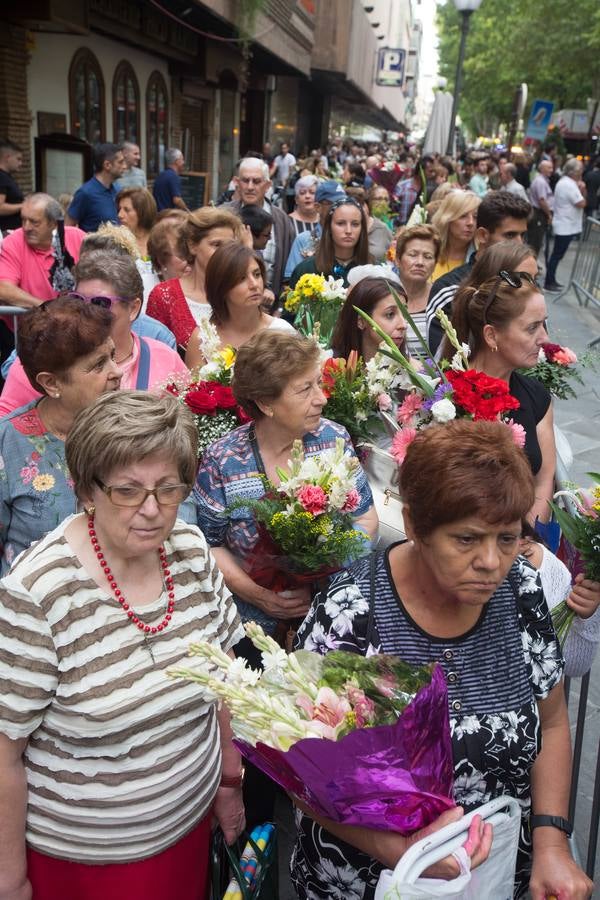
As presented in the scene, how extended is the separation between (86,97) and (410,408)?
40.9ft

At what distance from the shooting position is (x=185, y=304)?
16.7 ft

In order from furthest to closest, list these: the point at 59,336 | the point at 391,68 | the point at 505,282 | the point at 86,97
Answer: the point at 391,68, the point at 86,97, the point at 505,282, the point at 59,336

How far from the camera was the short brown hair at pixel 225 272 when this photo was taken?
4.38 m

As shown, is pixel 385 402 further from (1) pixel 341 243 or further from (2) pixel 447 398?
(1) pixel 341 243

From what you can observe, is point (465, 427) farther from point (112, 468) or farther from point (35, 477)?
point (35, 477)

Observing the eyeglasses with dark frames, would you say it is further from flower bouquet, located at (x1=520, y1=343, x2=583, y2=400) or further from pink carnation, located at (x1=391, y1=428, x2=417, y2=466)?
flower bouquet, located at (x1=520, y1=343, x2=583, y2=400)

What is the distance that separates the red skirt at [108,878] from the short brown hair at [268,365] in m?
1.50

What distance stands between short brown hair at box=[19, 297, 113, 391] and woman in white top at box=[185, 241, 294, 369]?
146 cm

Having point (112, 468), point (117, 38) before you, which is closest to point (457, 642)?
point (112, 468)

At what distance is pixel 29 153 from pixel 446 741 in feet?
39.1

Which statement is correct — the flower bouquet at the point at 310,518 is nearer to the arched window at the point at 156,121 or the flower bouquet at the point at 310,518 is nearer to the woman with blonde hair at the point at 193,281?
the woman with blonde hair at the point at 193,281

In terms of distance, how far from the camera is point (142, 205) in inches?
296

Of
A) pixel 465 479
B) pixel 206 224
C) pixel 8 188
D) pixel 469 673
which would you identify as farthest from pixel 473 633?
pixel 8 188

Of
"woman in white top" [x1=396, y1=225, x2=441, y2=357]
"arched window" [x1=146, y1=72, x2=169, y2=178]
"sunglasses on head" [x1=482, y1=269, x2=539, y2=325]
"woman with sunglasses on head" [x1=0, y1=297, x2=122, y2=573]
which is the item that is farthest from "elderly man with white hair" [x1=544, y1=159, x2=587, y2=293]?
"woman with sunglasses on head" [x1=0, y1=297, x2=122, y2=573]
